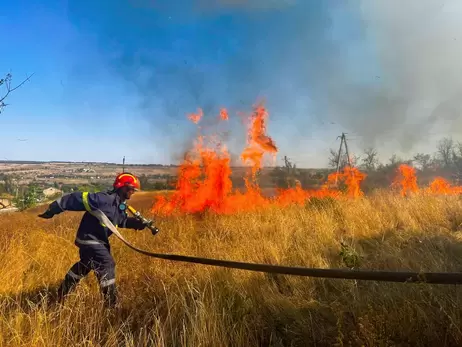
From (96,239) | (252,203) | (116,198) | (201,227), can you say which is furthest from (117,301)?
(252,203)

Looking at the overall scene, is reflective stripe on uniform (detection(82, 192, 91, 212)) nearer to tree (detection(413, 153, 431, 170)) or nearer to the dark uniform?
the dark uniform

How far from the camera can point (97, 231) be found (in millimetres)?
4098

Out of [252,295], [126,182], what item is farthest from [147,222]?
[252,295]

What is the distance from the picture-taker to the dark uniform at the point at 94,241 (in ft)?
12.6

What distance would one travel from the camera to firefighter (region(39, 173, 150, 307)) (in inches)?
151

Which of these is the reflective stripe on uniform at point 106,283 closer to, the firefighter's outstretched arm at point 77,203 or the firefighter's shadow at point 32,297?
the firefighter's shadow at point 32,297

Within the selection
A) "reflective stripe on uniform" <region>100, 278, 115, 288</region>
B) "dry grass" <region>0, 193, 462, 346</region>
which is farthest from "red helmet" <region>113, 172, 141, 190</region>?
"dry grass" <region>0, 193, 462, 346</region>

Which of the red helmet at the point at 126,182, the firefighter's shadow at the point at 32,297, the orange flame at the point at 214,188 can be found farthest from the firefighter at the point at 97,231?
the orange flame at the point at 214,188

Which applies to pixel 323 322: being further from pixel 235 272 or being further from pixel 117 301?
pixel 117 301

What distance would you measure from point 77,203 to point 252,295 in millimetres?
2150

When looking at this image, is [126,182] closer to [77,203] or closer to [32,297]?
[77,203]

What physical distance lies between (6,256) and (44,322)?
107 inches

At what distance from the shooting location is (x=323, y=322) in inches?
121

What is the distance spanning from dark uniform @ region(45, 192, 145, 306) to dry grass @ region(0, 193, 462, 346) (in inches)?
7.0
